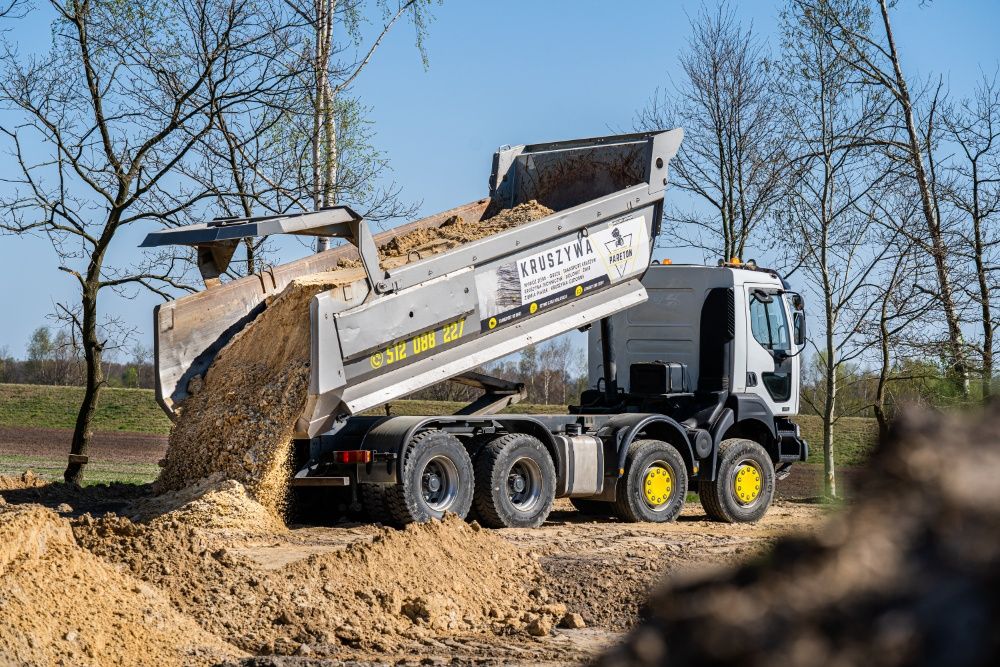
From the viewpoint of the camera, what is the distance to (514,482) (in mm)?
10672

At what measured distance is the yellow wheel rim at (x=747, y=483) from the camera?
12.8 m

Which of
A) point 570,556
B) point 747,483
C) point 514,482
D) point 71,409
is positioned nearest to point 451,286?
point 514,482

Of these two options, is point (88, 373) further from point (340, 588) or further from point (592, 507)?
point (340, 588)

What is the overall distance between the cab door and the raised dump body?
148cm

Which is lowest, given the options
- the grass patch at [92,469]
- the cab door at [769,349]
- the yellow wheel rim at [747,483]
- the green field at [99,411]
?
the grass patch at [92,469]

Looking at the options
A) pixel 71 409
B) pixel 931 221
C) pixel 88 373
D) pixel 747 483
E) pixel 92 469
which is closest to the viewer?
pixel 88 373

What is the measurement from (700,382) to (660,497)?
1447 mm

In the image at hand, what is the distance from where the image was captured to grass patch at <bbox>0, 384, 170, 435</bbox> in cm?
3459

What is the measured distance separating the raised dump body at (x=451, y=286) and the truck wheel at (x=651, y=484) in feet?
5.16

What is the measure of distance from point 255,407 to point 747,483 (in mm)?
6038

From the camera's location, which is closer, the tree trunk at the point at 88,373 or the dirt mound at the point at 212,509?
the dirt mound at the point at 212,509

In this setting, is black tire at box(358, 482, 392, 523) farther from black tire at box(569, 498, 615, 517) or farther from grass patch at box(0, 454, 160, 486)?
grass patch at box(0, 454, 160, 486)

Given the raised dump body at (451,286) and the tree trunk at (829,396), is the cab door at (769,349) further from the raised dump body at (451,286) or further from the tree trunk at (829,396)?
the tree trunk at (829,396)

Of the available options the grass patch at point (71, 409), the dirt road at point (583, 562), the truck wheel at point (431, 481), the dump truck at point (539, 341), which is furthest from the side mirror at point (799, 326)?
the grass patch at point (71, 409)
